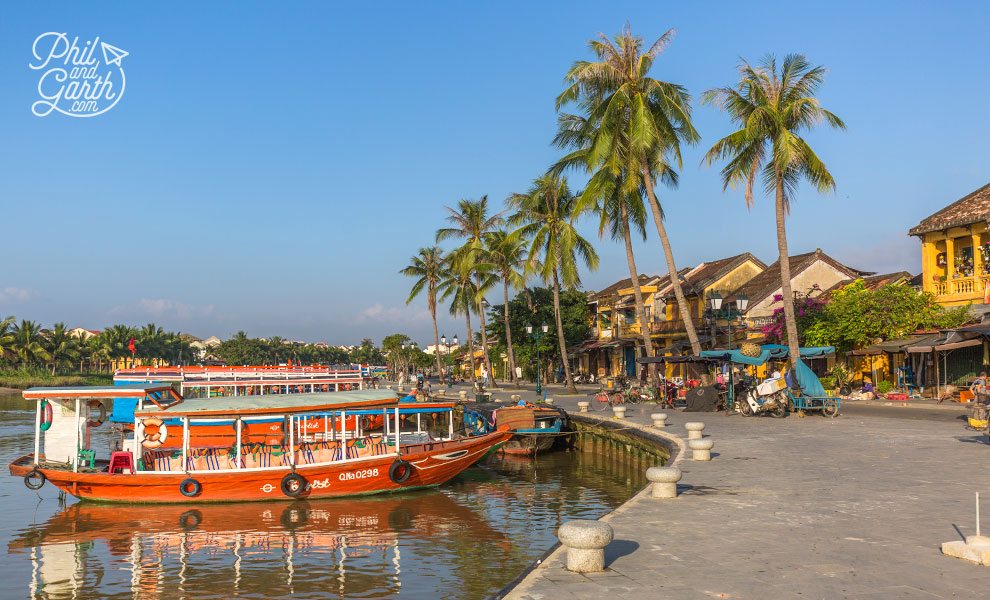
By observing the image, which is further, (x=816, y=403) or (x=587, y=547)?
(x=816, y=403)

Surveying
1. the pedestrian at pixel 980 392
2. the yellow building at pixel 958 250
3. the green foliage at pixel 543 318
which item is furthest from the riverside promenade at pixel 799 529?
the green foliage at pixel 543 318

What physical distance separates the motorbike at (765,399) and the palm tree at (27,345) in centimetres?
8512

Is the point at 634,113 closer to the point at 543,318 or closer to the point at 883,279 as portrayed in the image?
the point at 883,279

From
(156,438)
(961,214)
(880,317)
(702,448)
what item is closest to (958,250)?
(961,214)

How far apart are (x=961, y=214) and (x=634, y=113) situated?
1609cm

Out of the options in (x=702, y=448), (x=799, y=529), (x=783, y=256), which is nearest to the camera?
(x=799, y=529)

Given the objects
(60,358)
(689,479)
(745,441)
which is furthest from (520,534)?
(60,358)

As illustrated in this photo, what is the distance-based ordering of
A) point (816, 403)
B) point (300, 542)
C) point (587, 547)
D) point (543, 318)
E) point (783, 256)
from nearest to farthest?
point (587, 547), point (300, 542), point (816, 403), point (783, 256), point (543, 318)

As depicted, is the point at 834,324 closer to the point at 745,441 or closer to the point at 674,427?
the point at 674,427

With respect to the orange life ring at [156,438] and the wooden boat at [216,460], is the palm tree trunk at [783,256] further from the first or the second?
the orange life ring at [156,438]

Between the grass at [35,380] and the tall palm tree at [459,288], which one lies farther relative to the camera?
the grass at [35,380]

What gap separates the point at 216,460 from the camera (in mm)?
18375

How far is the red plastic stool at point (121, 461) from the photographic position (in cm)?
1812

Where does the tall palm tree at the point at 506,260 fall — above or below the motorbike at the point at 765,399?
above
